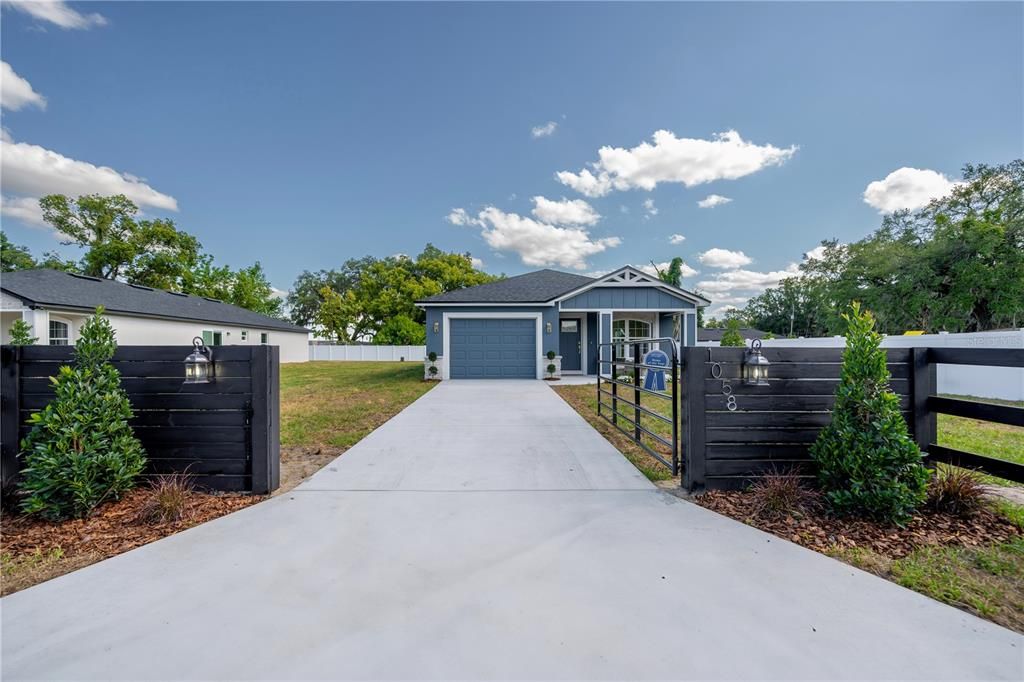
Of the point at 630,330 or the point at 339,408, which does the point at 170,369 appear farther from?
the point at 630,330

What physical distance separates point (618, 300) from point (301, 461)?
11441mm

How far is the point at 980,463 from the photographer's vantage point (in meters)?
2.85

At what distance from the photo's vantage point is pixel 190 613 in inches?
74.1

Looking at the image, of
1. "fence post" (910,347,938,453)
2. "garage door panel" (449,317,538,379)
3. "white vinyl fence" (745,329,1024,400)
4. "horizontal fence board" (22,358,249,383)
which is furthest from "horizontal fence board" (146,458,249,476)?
"garage door panel" (449,317,538,379)

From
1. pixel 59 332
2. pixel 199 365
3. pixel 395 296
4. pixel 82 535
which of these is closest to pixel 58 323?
pixel 59 332

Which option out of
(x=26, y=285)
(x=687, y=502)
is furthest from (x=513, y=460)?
(x=26, y=285)

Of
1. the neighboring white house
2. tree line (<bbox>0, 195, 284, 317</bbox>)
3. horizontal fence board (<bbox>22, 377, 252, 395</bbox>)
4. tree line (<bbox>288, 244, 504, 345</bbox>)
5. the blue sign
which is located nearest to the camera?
horizontal fence board (<bbox>22, 377, 252, 395</bbox>)

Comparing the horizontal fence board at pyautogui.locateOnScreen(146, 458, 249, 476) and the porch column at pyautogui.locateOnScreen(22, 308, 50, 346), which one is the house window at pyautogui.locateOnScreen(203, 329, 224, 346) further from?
the horizontal fence board at pyautogui.locateOnScreen(146, 458, 249, 476)

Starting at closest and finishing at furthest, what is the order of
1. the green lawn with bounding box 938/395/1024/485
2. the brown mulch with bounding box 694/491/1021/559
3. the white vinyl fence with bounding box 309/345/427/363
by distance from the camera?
the brown mulch with bounding box 694/491/1021/559 → the green lawn with bounding box 938/395/1024/485 → the white vinyl fence with bounding box 309/345/427/363

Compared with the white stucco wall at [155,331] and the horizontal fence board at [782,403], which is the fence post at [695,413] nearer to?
the horizontal fence board at [782,403]

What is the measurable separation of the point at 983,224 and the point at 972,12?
13586 millimetres

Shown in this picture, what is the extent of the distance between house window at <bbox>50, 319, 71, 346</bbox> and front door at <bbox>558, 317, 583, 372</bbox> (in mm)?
18230

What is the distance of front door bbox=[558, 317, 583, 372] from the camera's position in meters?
14.6

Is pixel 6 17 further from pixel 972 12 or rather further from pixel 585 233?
pixel 972 12
